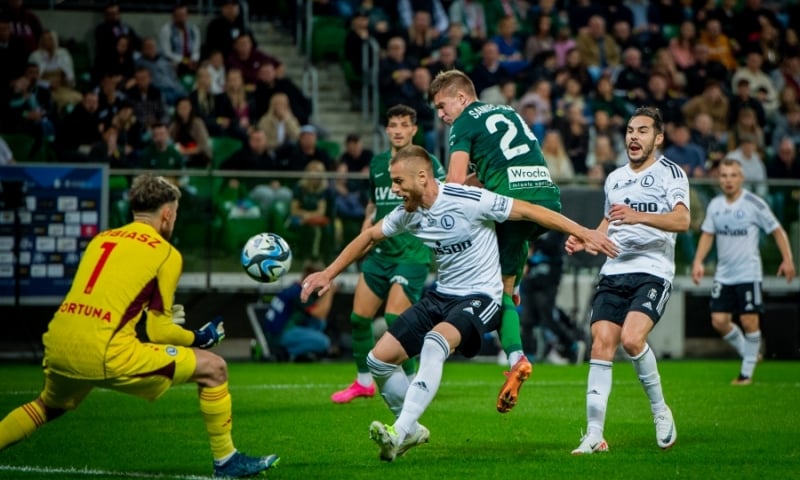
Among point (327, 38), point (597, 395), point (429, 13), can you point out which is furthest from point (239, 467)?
point (429, 13)

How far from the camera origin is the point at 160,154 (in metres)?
18.6

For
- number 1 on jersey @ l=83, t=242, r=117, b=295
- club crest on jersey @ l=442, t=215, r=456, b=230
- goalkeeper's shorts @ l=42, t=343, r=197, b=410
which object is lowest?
goalkeeper's shorts @ l=42, t=343, r=197, b=410

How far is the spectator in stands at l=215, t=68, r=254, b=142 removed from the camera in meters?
20.2

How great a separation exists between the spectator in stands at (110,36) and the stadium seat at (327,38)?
12.6 feet

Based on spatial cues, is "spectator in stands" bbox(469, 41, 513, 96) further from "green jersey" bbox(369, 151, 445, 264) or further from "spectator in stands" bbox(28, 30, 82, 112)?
"green jersey" bbox(369, 151, 445, 264)

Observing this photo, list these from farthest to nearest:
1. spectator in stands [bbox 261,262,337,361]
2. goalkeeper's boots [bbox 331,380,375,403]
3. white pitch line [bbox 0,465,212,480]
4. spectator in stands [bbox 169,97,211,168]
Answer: spectator in stands [bbox 169,97,211,168], spectator in stands [bbox 261,262,337,361], goalkeeper's boots [bbox 331,380,375,403], white pitch line [bbox 0,465,212,480]

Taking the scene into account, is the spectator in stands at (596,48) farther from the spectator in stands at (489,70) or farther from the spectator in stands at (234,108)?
the spectator in stands at (234,108)

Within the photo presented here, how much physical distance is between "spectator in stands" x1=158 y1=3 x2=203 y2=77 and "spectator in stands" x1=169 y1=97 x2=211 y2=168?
174 centimetres

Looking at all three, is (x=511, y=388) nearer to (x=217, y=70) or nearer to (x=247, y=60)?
(x=217, y=70)

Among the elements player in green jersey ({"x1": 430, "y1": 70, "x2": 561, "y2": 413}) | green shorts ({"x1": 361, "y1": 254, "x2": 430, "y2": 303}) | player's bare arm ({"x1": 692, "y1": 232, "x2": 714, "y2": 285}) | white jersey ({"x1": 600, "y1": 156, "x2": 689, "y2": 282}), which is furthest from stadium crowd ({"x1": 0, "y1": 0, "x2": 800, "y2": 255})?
white jersey ({"x1": 600, "y1": 156, "x2": 689, "y2": 282})

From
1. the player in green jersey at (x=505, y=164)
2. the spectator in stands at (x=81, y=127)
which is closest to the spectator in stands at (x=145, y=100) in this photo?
the spectator in stands at (x=81, y=127)

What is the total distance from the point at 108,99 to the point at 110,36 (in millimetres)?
1699

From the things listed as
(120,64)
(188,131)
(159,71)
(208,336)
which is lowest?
(208,336)

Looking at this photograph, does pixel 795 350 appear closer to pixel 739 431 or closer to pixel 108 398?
pixel 739 431
